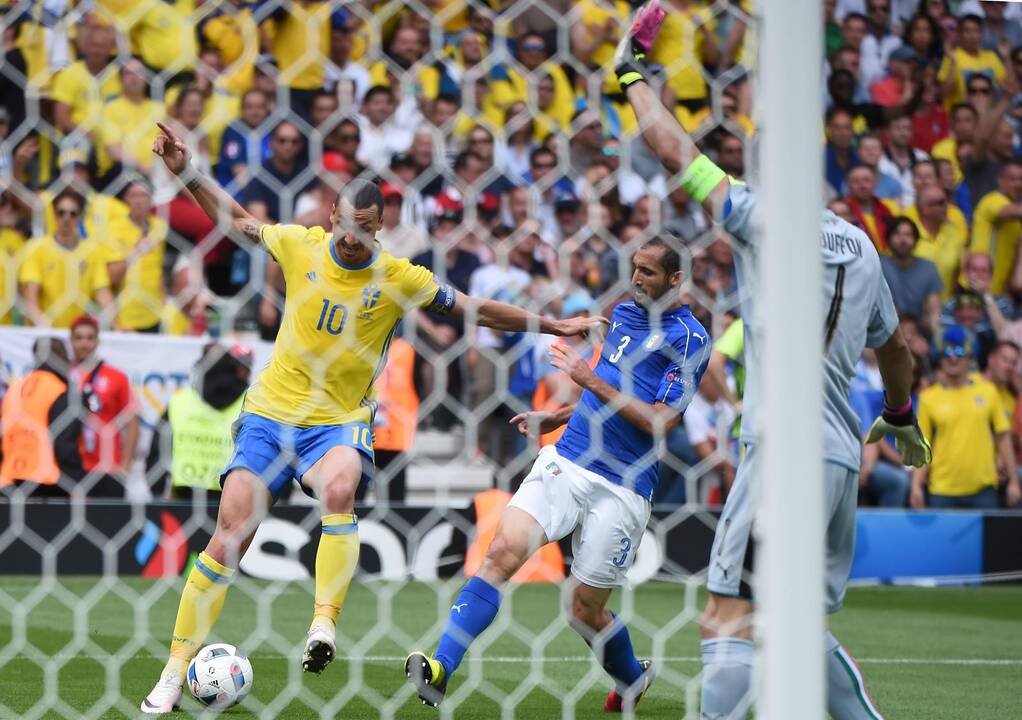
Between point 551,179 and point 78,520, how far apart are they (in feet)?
11.5

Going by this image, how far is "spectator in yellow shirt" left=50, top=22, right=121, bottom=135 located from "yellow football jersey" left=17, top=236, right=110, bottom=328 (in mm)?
636

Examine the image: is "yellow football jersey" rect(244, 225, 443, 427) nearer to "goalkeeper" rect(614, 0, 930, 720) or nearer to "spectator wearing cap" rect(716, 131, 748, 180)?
"goalkeeper" rect(614, 0, 930, 720)

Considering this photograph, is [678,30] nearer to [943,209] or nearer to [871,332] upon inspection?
[943,209]

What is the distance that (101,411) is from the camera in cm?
852

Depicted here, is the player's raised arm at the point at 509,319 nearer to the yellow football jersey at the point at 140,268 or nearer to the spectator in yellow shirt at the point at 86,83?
the yellow football jersey at the point at 140,268

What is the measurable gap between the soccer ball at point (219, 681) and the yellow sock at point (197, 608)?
0.17ft

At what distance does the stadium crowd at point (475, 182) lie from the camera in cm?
755

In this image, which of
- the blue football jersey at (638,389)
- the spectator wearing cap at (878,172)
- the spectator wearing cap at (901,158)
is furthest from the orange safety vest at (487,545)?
the blue football jersey at (638,389)

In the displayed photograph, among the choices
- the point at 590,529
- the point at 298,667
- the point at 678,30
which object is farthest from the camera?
the point at 678,30

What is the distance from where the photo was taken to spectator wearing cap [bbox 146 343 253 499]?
927 centimetres

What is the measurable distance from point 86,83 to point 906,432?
4.87 m

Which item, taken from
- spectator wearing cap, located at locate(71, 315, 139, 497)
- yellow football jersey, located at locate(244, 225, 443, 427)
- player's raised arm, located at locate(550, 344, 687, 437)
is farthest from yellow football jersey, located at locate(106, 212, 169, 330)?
player's raised arm, located at locate(550, 344, 687, 437)

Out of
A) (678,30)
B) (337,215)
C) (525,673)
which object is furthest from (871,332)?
(678,30)

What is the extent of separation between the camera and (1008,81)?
1159 centimetres
